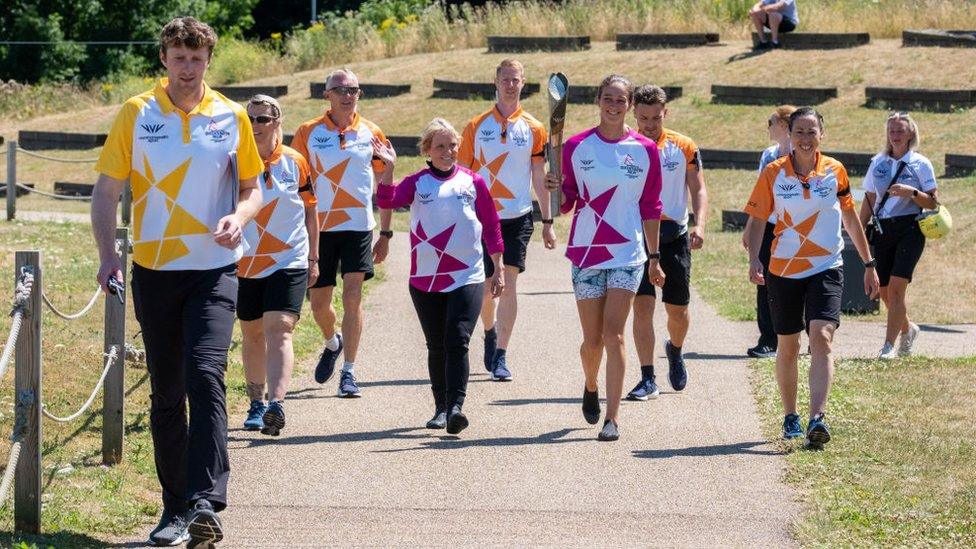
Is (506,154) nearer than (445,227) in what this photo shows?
No

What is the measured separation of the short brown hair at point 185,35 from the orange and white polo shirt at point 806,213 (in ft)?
12.6

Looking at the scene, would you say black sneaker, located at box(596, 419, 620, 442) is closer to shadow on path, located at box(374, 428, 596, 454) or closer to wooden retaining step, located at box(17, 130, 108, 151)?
shadow on path, located at box(374, 428, 596, 454)

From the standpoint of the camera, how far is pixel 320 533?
22.0ft

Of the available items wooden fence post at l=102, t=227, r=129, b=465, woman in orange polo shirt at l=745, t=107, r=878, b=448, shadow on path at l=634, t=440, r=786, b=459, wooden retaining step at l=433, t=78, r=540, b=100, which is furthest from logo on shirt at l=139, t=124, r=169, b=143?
wooden retaining step at l=433, t=78, r=540, b=100

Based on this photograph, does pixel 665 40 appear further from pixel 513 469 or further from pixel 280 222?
pixel 513 469

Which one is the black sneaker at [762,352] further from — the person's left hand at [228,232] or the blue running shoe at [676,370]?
the person's left hand at [228,232]

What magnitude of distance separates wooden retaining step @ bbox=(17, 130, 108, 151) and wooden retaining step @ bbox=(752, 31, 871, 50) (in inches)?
484

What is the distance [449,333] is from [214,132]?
2830 millimetres

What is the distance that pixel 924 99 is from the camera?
81.6 feet

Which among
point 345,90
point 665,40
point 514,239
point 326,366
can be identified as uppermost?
point 345,90

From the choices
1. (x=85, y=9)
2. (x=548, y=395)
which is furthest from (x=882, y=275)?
(x=85, y=9)

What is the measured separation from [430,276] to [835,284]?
88.6 inches

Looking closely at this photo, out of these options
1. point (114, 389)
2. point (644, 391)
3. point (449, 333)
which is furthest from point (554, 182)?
point (114, 389)

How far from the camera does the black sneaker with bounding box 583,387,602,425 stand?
29.7 ft
